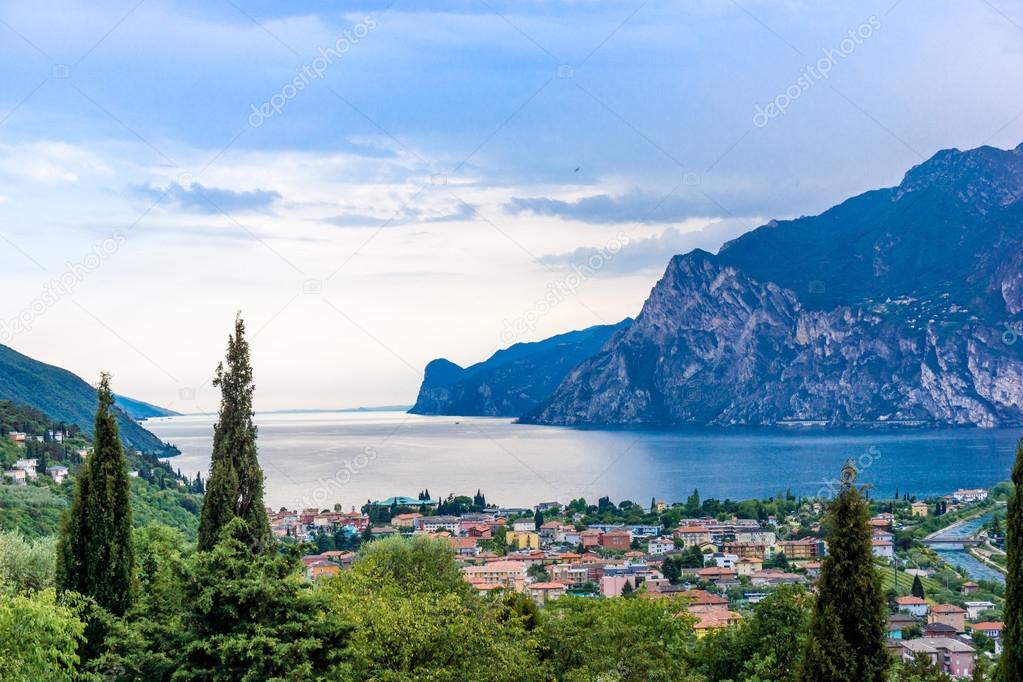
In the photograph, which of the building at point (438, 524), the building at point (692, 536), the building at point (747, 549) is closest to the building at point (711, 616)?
the building at point (747, 549)

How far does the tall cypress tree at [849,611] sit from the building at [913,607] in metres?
22.9

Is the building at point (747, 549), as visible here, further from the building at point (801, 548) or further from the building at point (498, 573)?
the building at point (498, 573)

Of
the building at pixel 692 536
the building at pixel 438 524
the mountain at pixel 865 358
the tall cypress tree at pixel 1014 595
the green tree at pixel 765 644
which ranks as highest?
the mountain at pixel 865 358

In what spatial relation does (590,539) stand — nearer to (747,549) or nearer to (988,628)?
(747,549)

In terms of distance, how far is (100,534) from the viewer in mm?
10078

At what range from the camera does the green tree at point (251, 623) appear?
895 cm

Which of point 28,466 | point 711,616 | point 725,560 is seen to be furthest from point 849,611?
point 28,466

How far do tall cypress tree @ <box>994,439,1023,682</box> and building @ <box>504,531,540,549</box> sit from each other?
151 feet

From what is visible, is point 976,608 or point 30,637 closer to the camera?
point 30,637

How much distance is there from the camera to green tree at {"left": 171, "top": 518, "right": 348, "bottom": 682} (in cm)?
→ 895

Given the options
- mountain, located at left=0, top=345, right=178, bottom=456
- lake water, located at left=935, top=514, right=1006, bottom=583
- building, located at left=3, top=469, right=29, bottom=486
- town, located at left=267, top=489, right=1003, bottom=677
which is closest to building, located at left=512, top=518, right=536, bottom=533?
town, located at left=267, top=489, right=1003, bottom=677

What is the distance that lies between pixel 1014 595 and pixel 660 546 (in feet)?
155

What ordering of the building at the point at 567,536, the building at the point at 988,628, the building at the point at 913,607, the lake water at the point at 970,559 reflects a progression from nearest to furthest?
the building at the point at 988,628 < the building at the point at 913,607 < the lake water at the point at 970,559 < the building at the point at 567,536

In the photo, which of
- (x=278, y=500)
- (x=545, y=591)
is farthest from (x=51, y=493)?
(x=278, y=500)
